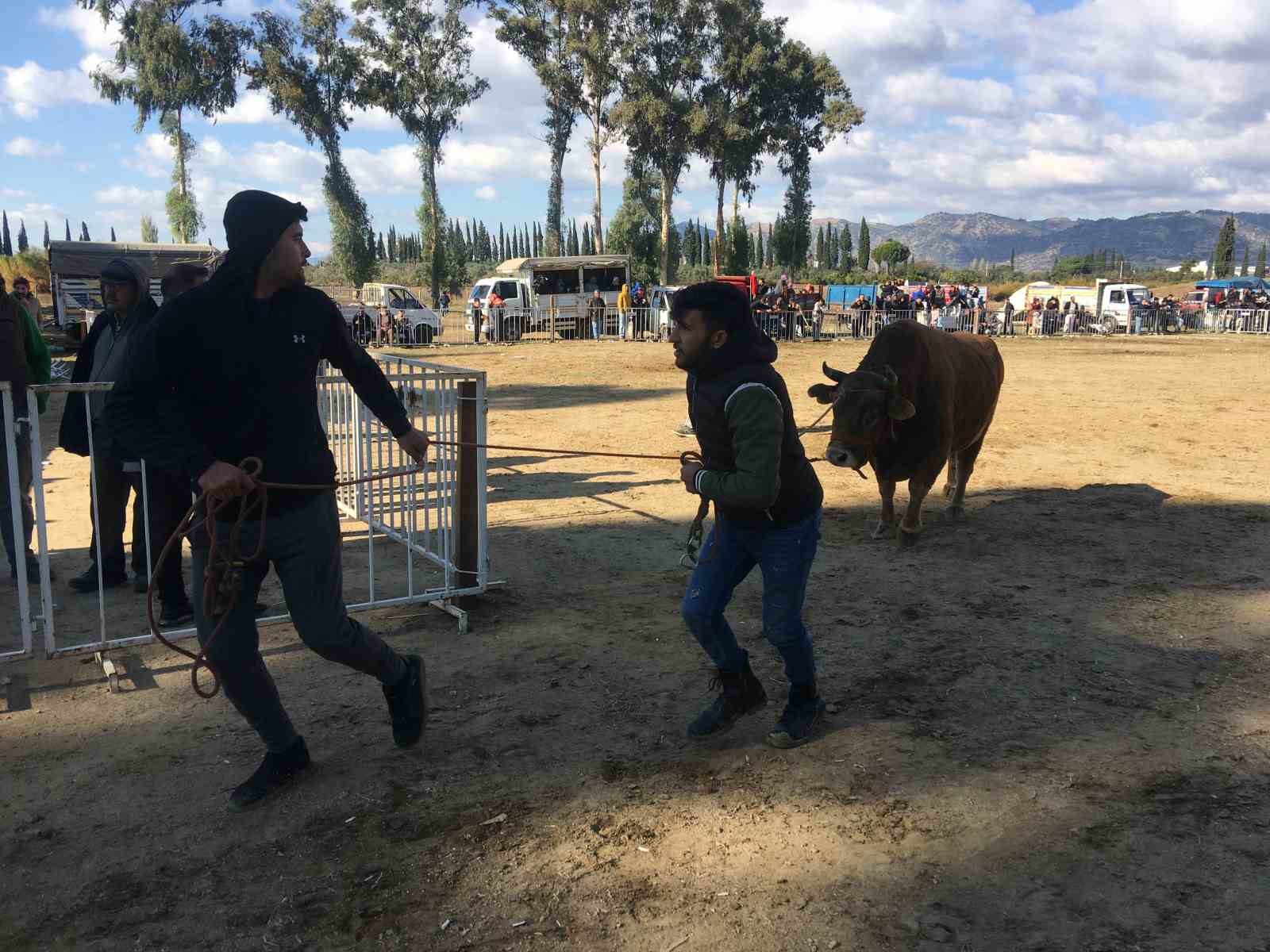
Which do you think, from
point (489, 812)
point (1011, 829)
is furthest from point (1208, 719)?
point (489, 812)

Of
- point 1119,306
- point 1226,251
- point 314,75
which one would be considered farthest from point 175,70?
point 1226,251

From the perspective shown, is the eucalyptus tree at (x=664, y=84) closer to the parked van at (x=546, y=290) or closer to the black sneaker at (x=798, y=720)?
the parked van at (x=546, y=290)

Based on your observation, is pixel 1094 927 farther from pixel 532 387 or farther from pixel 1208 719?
pixel 532 387

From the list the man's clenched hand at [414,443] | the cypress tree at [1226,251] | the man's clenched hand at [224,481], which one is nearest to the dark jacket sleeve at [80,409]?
the man's clenched hand at [414,443]

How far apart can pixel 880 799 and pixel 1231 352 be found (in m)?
30.6

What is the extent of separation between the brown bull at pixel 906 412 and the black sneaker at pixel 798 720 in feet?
9.31

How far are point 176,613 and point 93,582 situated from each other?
938 mm

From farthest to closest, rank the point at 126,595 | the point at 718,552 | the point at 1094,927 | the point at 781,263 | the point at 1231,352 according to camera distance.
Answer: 1. the point at 781,263
2. the point at 1231,352
3. the point at 126,595
4. the point at 718,552
5. the point at 1094,927

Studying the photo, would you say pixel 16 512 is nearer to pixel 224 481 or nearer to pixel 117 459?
pixel 117 459

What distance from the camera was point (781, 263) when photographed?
5828cm

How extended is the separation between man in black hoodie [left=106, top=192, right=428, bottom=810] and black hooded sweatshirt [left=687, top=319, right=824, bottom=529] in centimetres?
122

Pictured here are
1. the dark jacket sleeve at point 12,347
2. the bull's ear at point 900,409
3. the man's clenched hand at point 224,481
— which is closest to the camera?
the man's clenched hand at point 224,481

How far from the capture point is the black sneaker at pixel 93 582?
5.75 m

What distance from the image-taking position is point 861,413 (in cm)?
646
